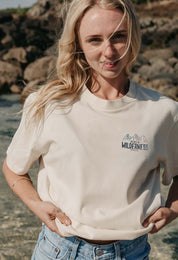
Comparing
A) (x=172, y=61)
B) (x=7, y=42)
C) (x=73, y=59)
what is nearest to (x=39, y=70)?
(x=172, y=61)

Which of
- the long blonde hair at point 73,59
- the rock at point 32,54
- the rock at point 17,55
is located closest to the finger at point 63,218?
the long blonde hair at point 73,59

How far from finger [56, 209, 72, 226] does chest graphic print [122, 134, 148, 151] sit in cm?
43

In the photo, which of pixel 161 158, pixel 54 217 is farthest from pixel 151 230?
pixel 54 217

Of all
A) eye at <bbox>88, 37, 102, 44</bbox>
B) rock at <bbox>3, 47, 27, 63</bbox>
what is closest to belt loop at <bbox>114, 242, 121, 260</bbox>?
eye at <bbox>88, 37, 102, 44</bbox>

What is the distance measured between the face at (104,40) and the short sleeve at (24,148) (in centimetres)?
39

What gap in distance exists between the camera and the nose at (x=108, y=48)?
1.73 meters

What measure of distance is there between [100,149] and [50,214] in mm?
414

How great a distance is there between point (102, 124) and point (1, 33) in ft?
75.3

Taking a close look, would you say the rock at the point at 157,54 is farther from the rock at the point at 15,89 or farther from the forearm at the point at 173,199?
the forearm at the point at 173,199

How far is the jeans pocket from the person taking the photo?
5.87ft

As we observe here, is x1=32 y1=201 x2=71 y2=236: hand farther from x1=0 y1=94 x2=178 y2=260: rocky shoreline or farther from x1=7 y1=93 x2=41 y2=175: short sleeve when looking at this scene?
x1=0 y1=94 x2=178 y2=260: rocky shoreline

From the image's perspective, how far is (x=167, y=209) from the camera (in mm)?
1866

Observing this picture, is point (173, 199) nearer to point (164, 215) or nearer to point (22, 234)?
point (164, 215)

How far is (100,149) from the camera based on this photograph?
1751 millimetres
